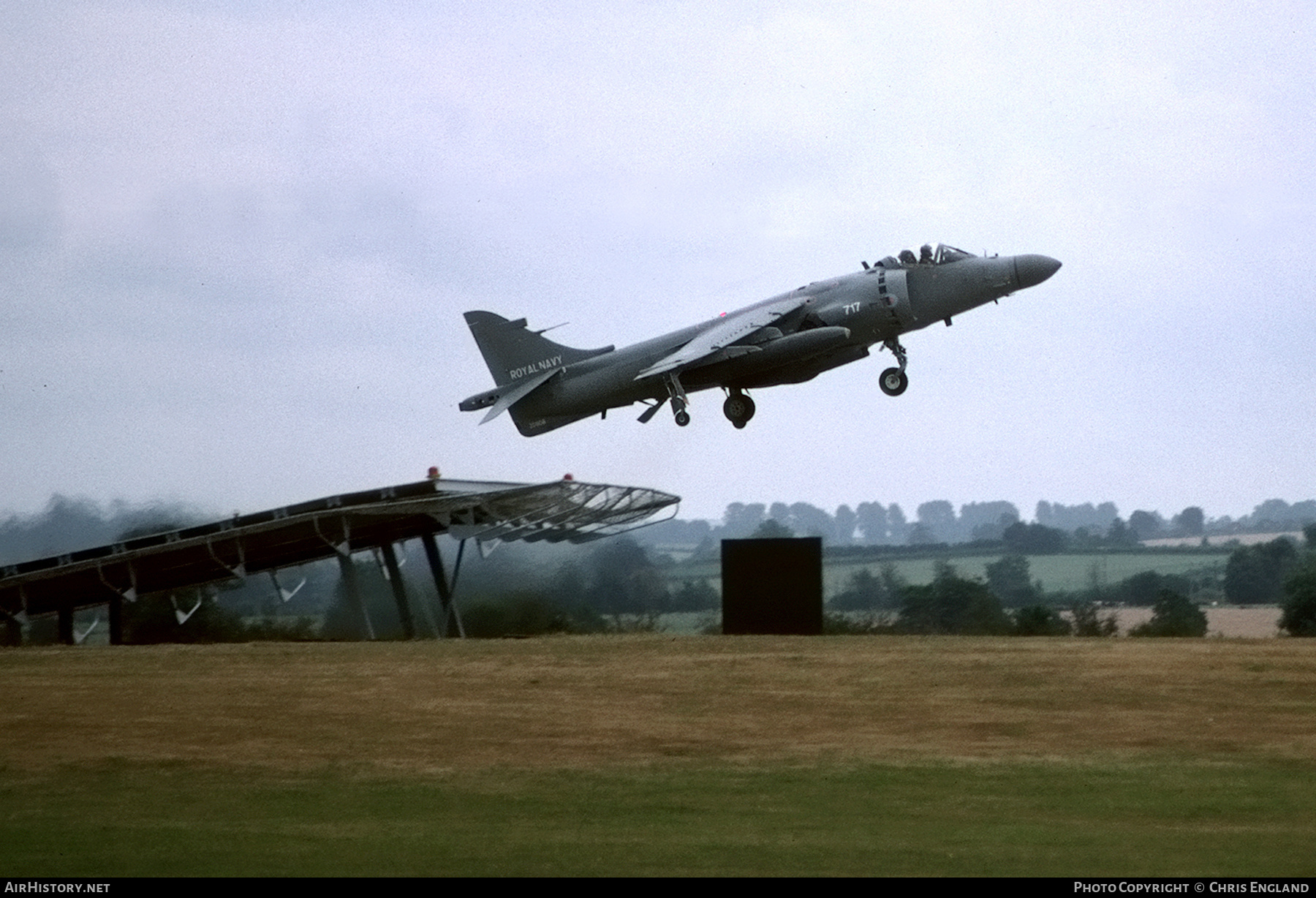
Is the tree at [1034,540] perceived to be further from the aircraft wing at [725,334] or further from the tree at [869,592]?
the aircraft wing at [725,334]

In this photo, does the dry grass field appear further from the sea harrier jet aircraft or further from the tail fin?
the tail fin

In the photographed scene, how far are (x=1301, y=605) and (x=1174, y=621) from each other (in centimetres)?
441

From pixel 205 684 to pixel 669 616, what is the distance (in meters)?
19.7

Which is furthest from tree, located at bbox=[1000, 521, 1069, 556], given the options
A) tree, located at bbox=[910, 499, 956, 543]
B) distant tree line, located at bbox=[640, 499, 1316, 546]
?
tree, located at bbox=[910, 499, 956, 543]

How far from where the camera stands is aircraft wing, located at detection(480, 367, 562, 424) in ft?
147

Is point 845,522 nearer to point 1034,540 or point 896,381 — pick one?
point 1034,540

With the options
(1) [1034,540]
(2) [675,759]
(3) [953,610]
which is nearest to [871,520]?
(1) [1034,540]

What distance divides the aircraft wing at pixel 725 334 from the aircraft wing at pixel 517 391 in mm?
2554

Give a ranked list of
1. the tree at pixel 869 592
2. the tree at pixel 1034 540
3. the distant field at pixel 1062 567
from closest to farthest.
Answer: the tree at pixel 869 592
the distant field at pixel 1062 567
the tree at pixel 1034 540

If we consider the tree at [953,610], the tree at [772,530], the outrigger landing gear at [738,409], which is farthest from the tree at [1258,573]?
the outrigger landing gear at [738,409]

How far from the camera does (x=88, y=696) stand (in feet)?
100

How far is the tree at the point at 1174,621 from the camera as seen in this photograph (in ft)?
143

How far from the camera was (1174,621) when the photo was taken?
4478cm

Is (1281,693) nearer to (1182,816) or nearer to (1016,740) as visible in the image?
(1016,740)
